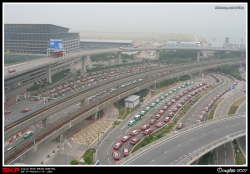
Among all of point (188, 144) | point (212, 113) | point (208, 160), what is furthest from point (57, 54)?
point (208, 160)

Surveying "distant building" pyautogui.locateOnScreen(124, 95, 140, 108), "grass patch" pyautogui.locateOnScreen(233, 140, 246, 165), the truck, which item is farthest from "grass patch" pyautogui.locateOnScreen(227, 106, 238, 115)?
the truck

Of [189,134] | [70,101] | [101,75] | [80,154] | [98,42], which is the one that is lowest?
[80,154]

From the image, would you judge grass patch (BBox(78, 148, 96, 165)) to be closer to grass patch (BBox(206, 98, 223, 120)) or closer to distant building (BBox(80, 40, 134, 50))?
grass patch (BBox(206, 98, 223, 120))

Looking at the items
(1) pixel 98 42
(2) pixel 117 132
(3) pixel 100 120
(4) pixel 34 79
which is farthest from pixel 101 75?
(1) pixel 98 42

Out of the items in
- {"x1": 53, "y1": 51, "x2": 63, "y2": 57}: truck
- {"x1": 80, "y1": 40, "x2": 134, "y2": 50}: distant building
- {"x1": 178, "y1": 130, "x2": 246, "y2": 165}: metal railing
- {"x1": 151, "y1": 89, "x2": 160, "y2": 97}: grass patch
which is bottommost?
{"x1": 178, "y1": 130, "x2": 246, "y2": 165}: metal railing

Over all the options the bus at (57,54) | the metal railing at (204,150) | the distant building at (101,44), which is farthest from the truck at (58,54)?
the distant building at (101,44)

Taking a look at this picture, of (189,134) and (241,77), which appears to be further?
(241,77)

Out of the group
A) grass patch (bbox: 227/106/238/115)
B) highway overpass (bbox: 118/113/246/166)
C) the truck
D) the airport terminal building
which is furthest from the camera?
the airport terminal building

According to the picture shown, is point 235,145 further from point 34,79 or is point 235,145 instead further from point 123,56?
point 123,56

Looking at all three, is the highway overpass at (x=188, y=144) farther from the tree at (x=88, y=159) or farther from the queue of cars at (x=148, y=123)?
the tree at (x=88, y=159)
